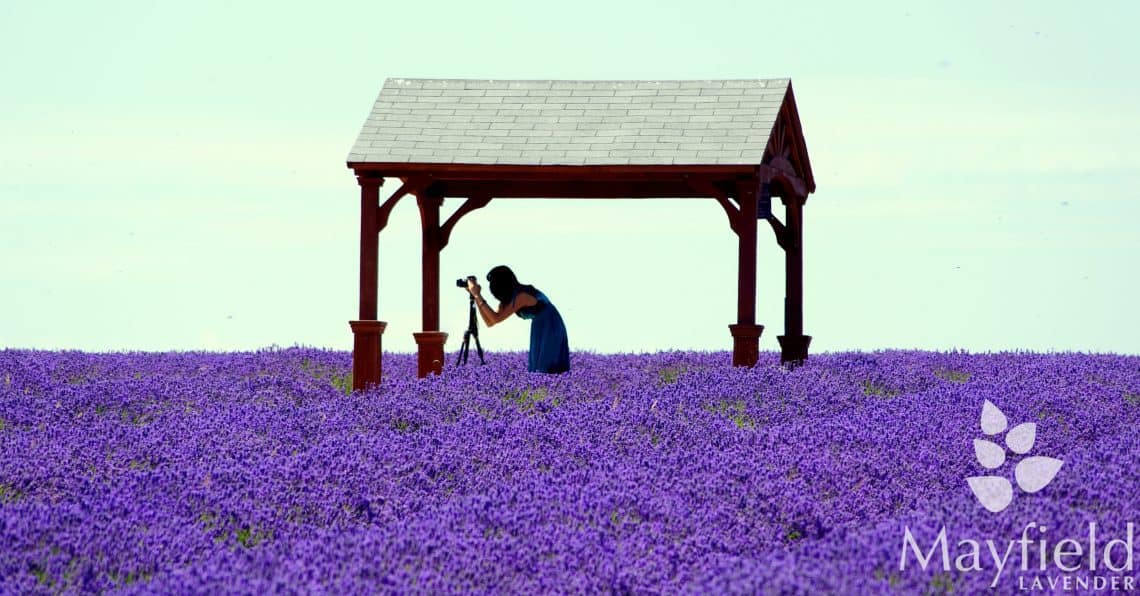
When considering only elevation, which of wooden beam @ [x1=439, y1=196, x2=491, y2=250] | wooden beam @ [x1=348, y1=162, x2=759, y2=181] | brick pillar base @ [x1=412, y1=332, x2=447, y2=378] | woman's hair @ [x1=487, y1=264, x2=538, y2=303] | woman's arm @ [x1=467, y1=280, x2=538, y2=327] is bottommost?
brick pillar base @ [x1=412, y1=332, x2=447, y2=378]

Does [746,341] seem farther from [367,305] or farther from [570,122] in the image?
[367,305]

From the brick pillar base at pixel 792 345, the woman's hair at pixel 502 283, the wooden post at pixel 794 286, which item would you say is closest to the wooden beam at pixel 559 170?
the woman's hair at pixel 502 283

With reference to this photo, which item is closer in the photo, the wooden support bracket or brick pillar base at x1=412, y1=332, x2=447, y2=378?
the wooden support bracket

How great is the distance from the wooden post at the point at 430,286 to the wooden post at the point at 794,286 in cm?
365

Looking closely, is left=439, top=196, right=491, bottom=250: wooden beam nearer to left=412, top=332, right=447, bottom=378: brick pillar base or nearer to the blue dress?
left=412, top=332, right=447, bottom=378: brick pillar base

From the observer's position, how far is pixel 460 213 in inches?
529

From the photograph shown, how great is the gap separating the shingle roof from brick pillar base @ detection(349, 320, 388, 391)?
1.46 meters

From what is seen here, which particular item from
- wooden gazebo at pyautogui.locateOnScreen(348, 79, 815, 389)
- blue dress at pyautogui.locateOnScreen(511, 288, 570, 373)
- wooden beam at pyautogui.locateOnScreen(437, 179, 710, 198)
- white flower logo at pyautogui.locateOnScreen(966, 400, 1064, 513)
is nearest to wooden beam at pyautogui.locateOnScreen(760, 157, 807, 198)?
wooden gazebo at pyautogui.locateOnScreen(348, 79, 815, 389)

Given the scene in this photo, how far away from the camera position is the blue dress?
12.0m

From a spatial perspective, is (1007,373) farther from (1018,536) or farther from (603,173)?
(1018,536)

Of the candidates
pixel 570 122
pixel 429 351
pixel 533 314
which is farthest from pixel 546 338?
pixel 570 122

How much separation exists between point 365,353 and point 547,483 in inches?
203

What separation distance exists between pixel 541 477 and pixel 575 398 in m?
3.05

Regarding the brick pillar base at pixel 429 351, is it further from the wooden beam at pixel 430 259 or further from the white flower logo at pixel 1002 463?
the white flower logo at pixel 1002 463
